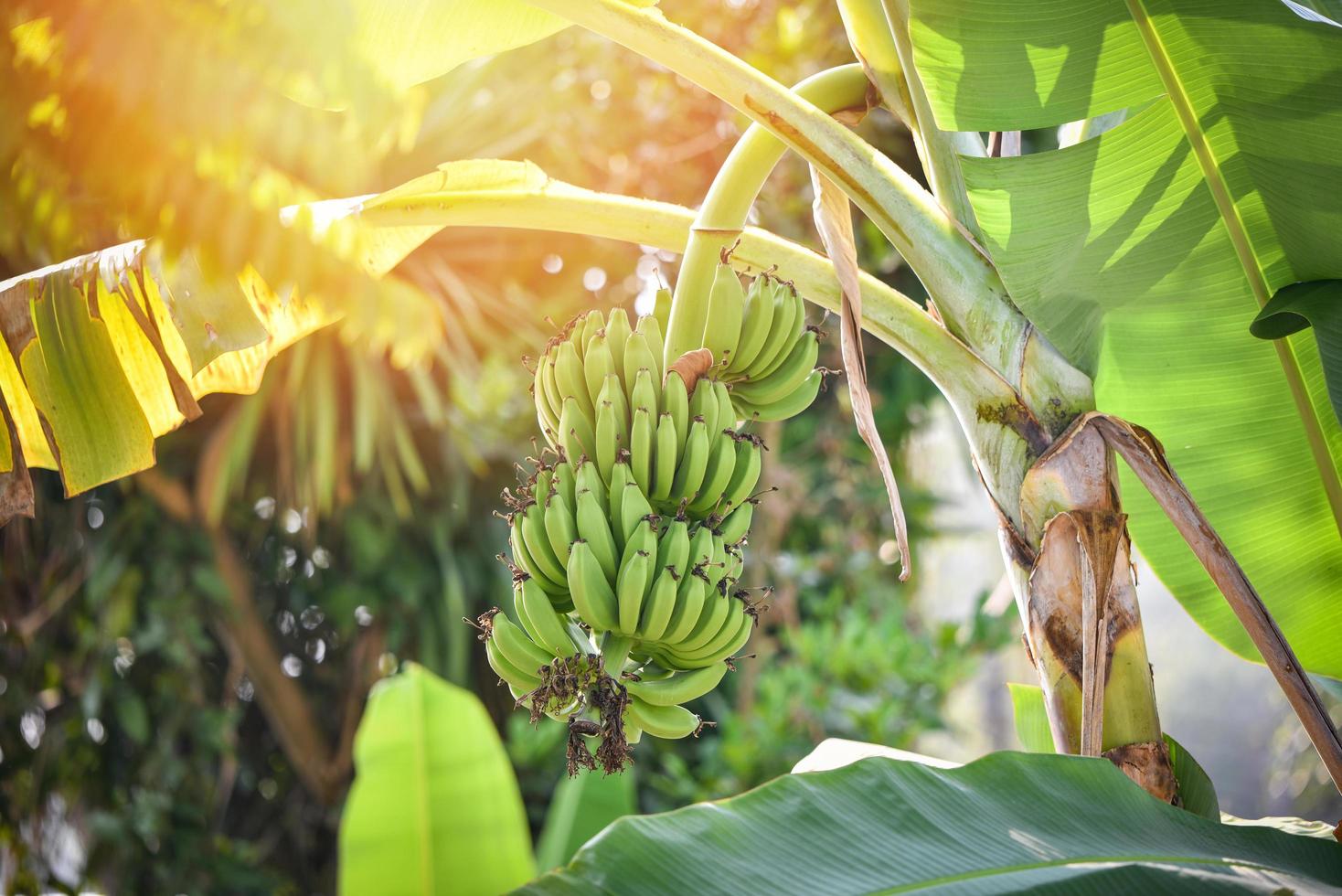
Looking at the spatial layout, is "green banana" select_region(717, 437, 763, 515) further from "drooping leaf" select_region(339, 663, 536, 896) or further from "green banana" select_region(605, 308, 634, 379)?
"drooping leaf" select_region(339, 663, 536, 896)

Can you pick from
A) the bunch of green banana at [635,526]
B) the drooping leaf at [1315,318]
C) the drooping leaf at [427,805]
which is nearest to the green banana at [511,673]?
the bunch of green banana at [635,526]

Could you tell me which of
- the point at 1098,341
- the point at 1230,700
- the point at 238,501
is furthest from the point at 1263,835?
the point at 1230,700

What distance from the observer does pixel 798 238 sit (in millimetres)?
3154

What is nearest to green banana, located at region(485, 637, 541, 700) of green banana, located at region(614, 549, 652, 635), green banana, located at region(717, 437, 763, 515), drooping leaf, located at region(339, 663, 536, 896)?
green banana, located at region(614, 549, 652, 635)

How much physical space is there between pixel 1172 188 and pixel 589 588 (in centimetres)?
63

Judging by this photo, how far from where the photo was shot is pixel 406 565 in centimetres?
304

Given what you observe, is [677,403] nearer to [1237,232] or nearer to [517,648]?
[517,648]

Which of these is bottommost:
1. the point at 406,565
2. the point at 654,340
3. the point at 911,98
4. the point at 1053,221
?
the point at 406,565

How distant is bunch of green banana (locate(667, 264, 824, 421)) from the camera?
0.84 m

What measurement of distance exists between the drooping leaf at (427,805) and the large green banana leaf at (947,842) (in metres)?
0.68

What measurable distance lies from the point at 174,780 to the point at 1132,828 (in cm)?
287

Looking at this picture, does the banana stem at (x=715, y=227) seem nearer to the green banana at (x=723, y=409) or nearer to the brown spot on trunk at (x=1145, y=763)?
the green banana at (x=723, y=409)

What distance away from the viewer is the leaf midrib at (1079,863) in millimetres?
639

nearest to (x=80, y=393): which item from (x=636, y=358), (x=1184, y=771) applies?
(x=636, y=358)
